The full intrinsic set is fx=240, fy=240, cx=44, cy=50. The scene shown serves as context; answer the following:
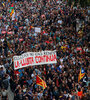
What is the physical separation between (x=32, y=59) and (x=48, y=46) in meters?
5.77

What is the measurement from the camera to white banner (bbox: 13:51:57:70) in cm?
1241

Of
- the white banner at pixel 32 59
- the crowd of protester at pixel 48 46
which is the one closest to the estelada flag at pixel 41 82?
the crowd of protester at pixel 48 46

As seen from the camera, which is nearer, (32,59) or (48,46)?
(32,59)

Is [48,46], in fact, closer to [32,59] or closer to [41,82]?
[32,59]

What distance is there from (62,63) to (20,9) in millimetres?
14211

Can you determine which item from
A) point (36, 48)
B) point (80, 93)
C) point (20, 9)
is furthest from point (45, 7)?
point (80, 93)

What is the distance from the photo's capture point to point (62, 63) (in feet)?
50.2

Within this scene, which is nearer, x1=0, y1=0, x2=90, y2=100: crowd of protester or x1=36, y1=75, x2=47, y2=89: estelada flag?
x1=36, y1=75, x2=47, y2=89: estelada flag

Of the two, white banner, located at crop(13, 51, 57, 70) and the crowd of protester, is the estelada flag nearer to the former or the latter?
the crowd of protester

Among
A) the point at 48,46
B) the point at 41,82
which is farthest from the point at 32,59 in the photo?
the point at 48,46

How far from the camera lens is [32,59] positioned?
12609mm

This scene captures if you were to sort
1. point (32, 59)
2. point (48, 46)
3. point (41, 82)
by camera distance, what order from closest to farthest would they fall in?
1. point (41, 82)
2. point (32, 59)
3. point (48, 46)

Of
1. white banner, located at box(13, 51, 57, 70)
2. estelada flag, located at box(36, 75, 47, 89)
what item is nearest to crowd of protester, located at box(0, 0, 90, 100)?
Result: estelada flag, located at box(36, 75, 47, 89)

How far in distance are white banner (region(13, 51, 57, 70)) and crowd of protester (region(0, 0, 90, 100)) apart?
99cm
